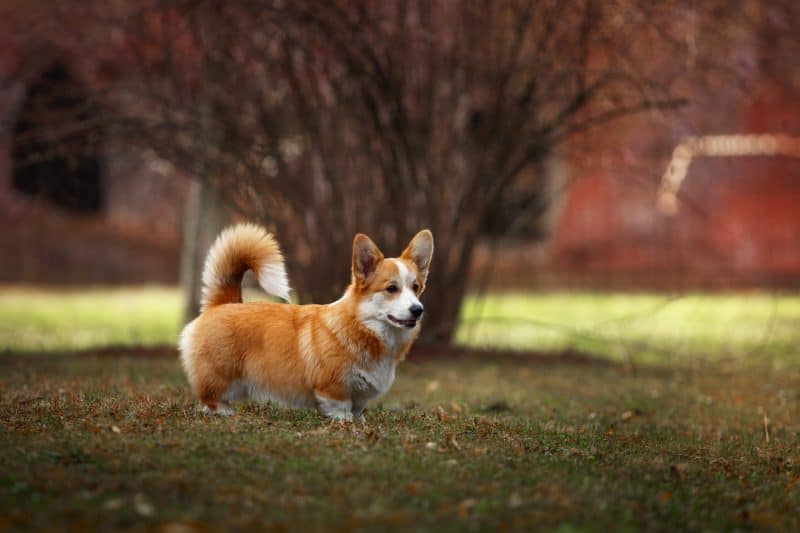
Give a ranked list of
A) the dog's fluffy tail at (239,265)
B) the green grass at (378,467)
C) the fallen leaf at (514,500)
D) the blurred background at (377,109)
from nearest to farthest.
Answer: the green grass at (378,467) < the fallen leaf at (514,500) < the dog's fluffy tail at (239,265) < the blurred background at (377,109)

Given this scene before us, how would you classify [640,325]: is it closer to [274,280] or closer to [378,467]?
[274,280]

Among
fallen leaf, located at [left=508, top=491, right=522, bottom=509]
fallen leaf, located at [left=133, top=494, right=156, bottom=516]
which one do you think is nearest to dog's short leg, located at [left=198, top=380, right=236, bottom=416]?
fallen leaf, located at [left=133, top=494, right=156, bottom=516]

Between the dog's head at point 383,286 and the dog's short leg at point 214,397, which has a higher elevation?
the dog's head at point 383,286

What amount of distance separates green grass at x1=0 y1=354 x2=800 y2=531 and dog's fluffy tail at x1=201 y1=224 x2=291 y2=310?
0.74 metres

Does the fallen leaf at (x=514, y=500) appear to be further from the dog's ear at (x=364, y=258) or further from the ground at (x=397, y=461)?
the dog's ear at (x=364, y=258)

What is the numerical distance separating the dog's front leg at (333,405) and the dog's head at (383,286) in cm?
50

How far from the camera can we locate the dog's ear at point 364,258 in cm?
589

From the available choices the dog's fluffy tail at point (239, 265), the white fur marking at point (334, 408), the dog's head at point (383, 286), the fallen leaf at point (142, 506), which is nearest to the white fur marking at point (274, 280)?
the dog's fluffy tail at point (239, 265)

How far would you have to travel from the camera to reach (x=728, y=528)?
4.43 metres

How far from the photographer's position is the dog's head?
5.82 meters

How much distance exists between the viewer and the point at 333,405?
5.94 m

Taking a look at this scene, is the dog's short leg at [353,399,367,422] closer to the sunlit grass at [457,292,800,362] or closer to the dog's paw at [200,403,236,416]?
the dog's paw at [200,403,236,416]

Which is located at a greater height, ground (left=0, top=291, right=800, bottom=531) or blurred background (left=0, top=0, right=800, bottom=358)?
blurred background (left=0, top=0, right=800, bottom=358)

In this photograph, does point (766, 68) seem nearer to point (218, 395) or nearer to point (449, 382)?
point (449, 382)
